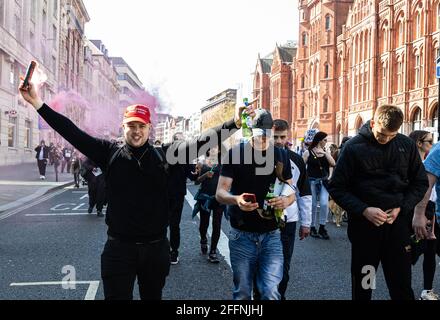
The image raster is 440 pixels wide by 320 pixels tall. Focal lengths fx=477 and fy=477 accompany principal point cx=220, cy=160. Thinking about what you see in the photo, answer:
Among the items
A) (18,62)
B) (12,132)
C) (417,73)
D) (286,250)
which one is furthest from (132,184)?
(417,73)

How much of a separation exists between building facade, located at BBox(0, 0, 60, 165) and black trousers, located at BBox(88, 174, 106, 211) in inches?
583

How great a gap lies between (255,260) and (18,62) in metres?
32.0

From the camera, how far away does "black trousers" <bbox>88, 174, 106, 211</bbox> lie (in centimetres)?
1158

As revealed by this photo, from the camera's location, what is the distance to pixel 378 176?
386 cm

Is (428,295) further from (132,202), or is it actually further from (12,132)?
(12,132)

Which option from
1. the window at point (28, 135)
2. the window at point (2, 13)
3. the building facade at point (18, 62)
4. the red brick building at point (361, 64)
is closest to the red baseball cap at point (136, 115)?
the building facade at point (18, 62)

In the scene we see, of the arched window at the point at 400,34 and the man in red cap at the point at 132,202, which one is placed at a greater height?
the arched window at the point at 400,34

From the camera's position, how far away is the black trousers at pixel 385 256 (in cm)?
378

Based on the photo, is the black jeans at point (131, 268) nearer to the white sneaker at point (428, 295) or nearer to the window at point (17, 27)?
the white sneaker at point (428, 295)

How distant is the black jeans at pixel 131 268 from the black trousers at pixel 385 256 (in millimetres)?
1585
